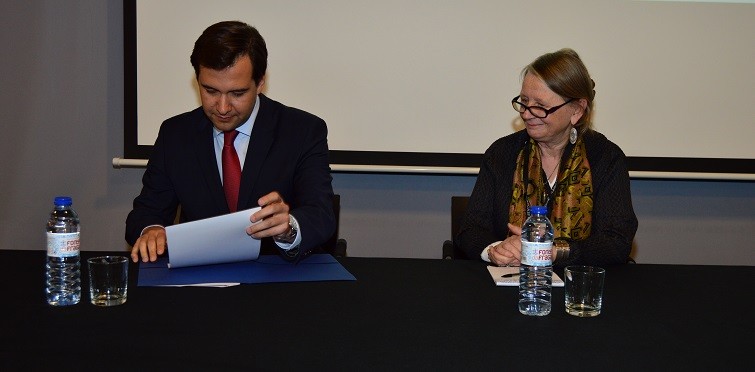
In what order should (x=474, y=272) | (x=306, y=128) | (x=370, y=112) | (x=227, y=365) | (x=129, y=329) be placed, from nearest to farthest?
1. (x=227, y=365)
2. (x=129, y=329)
3. (x=474, y=272)
4. (x=306, y=128)
5. (x=370, y=112)

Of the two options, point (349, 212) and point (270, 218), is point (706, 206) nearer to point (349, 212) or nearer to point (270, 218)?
point (349, 212)

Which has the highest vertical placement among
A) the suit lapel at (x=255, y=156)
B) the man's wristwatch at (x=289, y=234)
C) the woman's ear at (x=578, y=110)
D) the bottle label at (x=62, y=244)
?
the woman's ear at (x=578, y=110)

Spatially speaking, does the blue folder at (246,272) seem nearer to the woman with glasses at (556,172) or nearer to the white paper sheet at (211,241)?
the white paper sheet at (211,241)

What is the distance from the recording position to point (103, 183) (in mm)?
4023

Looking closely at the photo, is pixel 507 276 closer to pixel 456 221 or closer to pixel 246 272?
pixel 246 272

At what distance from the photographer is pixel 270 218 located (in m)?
2.17

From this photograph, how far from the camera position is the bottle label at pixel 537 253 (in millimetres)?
1865

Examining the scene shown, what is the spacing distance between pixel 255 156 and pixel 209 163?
0.16 meters

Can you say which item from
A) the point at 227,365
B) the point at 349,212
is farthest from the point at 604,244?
the point at 349,212

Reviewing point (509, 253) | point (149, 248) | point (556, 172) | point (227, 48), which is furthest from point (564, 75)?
point (149, 248)

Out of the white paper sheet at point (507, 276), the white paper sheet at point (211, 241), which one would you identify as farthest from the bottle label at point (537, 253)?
the white paper sheet at point (211, 241)

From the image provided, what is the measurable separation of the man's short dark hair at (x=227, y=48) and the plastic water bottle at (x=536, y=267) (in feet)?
3.66

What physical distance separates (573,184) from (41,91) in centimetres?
266

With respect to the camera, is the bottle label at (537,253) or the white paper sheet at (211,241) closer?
the bottle label at (537,253)
